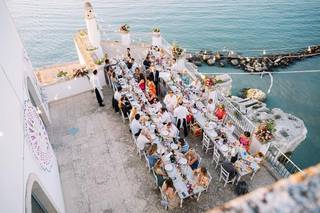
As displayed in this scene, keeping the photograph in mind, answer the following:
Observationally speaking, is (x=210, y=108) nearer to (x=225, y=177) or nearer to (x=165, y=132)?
(x=165, y=132)

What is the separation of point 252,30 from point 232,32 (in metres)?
3.45

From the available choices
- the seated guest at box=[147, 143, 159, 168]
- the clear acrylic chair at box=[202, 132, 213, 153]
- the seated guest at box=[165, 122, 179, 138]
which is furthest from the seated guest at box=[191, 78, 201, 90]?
the seated guest at box=[147, 143, 159, 168]

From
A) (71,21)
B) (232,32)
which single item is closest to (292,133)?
(232,32)

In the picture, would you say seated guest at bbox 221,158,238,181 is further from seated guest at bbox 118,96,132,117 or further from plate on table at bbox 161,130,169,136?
seated guest at bbox 118,96,132,117

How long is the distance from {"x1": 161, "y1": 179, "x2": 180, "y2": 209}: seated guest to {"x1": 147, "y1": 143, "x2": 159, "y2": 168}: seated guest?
1.26 m

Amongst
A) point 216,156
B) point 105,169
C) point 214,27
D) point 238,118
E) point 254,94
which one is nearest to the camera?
point 216,156

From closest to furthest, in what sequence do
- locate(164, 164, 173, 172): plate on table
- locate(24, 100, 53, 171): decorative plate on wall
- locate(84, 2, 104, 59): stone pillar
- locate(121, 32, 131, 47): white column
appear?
locate(24, 100, 53, 171): decorative plate on wall → locate(164, 164, 173, 172): plate on table → locate(84, 2, 104, 59): stone pillar → locate(121, 32, 131, 47): white column

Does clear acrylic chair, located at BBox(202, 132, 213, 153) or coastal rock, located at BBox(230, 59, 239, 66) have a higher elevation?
clear acrylic chair, located at BBox(202, 132, 213, 153)

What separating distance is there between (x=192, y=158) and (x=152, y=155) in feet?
4.95

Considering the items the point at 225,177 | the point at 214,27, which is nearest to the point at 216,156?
the point at 225,177

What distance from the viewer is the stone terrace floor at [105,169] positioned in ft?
32.4

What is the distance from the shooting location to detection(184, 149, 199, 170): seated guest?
10.3 m

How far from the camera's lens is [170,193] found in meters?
9.05

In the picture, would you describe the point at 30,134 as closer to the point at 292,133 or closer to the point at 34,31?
the point at 292,133
